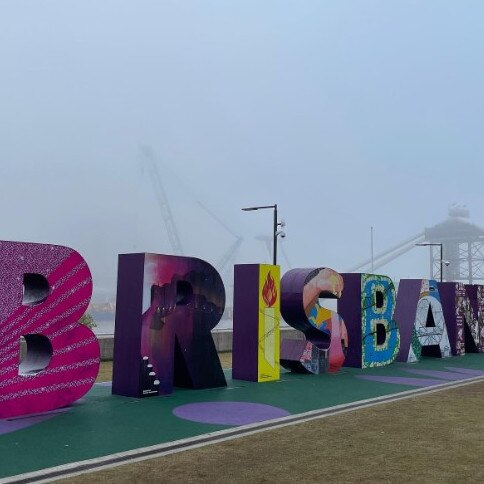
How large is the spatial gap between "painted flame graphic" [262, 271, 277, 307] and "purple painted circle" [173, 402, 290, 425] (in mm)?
3573

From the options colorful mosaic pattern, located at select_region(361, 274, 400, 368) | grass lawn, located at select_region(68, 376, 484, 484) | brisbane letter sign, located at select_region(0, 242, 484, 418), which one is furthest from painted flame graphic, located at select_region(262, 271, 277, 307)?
grass lawn, located at select_region(68, 376, 484, 484)

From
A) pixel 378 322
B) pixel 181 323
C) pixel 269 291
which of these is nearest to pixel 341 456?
pixel 181 323

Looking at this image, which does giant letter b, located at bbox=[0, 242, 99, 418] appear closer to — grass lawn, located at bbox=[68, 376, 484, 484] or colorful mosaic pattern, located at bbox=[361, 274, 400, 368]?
grass lawn, located at bbox=[68, 376, 484, 484]

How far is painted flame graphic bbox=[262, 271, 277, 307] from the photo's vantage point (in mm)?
13516

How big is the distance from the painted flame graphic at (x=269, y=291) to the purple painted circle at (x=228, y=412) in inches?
141

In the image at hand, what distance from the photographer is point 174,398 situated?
Result: 10.8 meters

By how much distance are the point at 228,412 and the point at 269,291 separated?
455cm

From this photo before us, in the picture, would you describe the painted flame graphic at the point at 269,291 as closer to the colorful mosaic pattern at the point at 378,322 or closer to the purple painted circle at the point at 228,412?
the colorful mosaic pattern at the point at 378,322

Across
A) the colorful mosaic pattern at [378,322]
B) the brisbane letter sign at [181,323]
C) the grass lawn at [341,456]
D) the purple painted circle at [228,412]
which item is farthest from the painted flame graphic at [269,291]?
the grass lawn at [341,456]

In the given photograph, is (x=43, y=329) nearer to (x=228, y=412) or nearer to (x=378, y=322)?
(x=228, y=412)

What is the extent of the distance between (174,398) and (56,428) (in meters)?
3.03

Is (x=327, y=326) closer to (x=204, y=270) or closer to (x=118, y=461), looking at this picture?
(x=204, y=270)

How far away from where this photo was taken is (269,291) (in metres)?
13.7

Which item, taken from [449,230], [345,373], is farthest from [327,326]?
[449,230]
